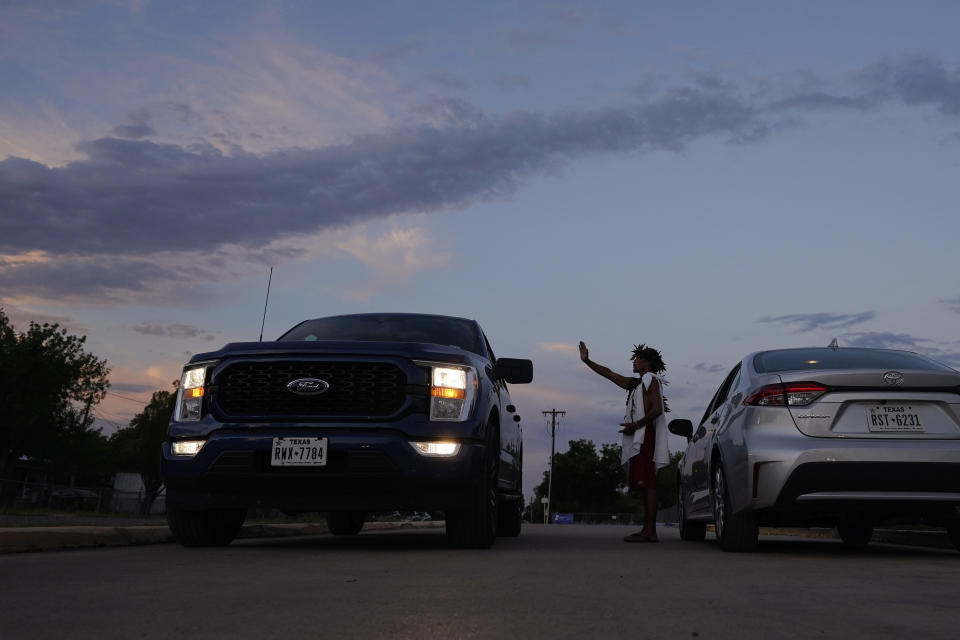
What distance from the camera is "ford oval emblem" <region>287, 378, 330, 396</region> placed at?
7117 mm

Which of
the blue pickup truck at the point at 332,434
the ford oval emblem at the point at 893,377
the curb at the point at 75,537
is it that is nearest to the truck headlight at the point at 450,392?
the blue pickup truck at the point at 332,434

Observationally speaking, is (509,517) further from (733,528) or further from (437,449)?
(437,449)

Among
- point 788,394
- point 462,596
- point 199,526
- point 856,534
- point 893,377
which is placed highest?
point 893,377

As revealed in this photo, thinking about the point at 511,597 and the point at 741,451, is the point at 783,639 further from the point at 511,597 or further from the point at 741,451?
the point at 741,451

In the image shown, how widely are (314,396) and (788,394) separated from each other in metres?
3.32

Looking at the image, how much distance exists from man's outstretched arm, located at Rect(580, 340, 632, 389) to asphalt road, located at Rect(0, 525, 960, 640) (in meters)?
3.62

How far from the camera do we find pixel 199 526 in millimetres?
7676

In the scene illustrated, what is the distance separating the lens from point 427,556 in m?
6.83

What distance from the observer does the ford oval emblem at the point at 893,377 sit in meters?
7.13

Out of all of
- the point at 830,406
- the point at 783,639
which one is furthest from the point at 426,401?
the point at 783,639

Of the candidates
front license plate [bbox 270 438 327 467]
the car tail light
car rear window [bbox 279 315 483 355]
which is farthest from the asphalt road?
Result: car rear window [bbox 279 315 483 355]

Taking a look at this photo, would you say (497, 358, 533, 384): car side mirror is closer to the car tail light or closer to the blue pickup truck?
the blue pickup truck

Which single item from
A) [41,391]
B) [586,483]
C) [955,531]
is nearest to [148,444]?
[41,391]

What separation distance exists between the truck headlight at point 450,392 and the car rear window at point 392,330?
1527 millimetres
